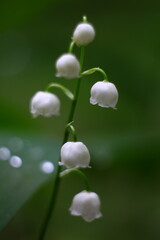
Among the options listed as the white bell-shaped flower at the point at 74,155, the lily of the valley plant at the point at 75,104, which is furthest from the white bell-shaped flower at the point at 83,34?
the white bell-shaped flower at the point at 74,155

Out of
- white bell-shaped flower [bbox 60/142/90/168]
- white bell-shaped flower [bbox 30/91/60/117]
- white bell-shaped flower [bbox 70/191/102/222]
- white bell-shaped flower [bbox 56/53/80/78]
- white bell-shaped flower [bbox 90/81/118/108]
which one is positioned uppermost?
white bell-shaped flower [bbox 56/53/80/78]

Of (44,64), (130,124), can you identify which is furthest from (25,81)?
(130,124)

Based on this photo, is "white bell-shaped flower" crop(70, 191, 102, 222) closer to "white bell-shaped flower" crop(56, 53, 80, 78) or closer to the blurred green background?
the blurred green background

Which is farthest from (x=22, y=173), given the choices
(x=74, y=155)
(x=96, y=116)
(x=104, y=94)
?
(x=96, y=116)

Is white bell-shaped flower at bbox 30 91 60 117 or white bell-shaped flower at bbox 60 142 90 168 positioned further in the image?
white bell-shaped flower at bbox 30 91 60 117

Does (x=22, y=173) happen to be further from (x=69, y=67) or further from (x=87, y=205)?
(x=69, y=67)

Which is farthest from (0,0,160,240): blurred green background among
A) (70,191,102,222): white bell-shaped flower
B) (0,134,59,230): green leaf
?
(70,191,102,222): white bell-shaped flower

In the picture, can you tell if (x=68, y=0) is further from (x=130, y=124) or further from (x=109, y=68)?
(x=130, y=124)
